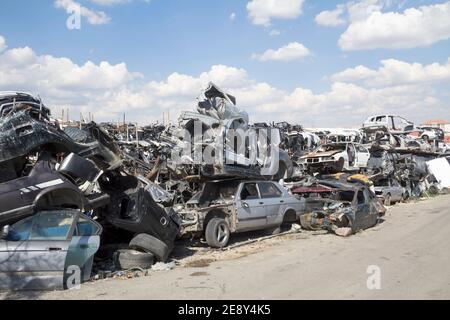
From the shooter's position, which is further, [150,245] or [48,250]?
[150,245]

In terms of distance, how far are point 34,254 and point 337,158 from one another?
1649 centimetres

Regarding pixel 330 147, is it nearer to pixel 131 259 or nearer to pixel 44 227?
pixel 131 259

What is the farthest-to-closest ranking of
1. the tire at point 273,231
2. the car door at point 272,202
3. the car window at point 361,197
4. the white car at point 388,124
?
1. the white car at point 388,124
2. the car window at point 361,197
3. the tire at point 273,231
4. the car door at point 272,202

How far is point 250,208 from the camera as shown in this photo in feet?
37.7

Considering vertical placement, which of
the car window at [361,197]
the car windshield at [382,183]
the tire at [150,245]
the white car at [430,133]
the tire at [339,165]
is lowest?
the tire at [150,245]

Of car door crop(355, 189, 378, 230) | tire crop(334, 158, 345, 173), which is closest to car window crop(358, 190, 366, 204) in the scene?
car door crop(355, 189, 378, 230)

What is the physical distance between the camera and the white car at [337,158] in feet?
69.9

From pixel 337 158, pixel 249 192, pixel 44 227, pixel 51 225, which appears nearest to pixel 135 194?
pixel 51 225

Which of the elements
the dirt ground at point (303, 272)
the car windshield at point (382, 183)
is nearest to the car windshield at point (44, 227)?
the dirt ground at point (303, 272)

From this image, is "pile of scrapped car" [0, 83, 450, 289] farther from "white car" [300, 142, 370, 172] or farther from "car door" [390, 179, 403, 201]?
"car door" [390, 179, 403, 201]

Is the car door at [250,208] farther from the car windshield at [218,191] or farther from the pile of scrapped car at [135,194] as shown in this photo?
the car windshield at [218,191]

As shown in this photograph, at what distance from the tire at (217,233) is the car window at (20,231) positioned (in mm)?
4260

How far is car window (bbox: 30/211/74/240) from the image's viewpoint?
7.21m
